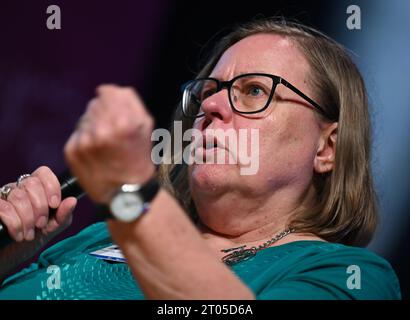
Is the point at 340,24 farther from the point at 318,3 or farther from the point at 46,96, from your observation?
the point at 46,96

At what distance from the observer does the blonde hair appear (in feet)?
4.39

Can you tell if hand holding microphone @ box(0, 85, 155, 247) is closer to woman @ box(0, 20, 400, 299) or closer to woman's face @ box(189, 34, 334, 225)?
woman @ box(0, 20, 400, 299)

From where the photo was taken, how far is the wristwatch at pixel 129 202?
0.68 m

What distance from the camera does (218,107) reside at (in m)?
1.29

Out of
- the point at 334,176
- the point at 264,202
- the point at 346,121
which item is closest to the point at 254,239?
the point at 264,202

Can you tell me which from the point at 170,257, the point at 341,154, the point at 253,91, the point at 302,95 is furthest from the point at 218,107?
the point at 170,257

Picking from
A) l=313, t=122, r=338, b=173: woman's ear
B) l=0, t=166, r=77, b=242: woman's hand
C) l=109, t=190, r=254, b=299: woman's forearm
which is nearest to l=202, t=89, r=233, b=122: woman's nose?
l=313, t=122, r=338, b=173: woman's ear

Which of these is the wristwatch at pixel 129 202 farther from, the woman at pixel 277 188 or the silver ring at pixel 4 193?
the silver ring at pixel 4 193

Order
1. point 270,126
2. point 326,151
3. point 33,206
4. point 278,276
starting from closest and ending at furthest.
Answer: point 278,276 → point 33,206 → point 270,126 → point 326,151

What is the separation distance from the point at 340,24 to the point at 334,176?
452 mm

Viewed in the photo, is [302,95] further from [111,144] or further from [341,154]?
[111,144]

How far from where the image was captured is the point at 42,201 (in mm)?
1166

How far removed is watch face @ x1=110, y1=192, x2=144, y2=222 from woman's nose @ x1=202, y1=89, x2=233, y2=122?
63 centimetres

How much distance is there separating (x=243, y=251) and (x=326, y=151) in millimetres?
340
